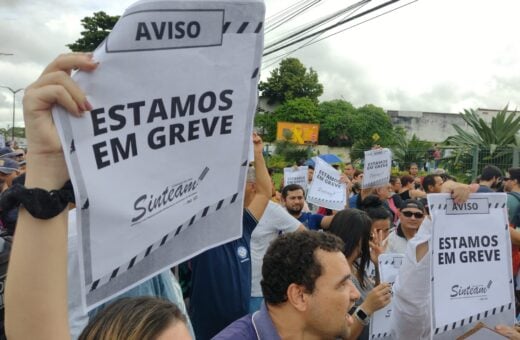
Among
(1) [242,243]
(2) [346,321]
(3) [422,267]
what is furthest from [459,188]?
(1) [242,243]

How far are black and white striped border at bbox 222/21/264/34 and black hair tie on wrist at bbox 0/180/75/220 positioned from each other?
63 cm

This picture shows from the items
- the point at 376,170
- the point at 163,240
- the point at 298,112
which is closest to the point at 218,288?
the point at 163,240

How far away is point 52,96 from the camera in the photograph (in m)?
1.10

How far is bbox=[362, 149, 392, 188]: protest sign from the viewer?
301 inches

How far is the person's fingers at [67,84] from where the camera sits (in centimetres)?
110

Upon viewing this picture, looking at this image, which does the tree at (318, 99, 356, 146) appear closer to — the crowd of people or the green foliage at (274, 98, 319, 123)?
the green foliage at (274, 98, 319, 123)

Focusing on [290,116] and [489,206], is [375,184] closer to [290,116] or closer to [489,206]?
[489,206]

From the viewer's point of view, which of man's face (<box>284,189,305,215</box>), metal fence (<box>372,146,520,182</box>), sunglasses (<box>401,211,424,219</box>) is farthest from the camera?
metal fence (<box>372,146,520,182</box>)

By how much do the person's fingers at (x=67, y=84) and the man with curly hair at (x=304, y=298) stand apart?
1.32m

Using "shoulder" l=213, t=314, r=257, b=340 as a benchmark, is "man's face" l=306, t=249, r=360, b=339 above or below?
above

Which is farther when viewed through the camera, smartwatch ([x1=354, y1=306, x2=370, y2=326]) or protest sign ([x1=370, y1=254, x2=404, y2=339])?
protest sign ([x1=370, y1=254, x2=404, y2=339])

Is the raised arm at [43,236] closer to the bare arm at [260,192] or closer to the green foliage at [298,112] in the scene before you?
the bare arm at [260,192]

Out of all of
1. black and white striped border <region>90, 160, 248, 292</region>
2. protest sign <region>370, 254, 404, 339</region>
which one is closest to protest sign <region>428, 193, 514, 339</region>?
protest sign <region>370, 254, 404, 339</region>

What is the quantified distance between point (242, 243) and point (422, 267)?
102 centimetres
